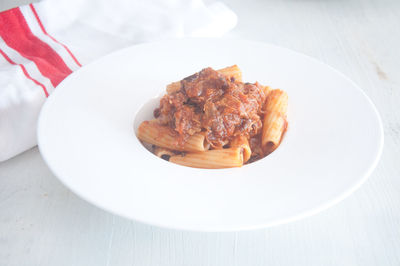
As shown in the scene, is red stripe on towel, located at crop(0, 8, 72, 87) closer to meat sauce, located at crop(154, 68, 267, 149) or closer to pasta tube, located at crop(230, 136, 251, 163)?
meat sauce, located at crop(154, 68, 267, 149)

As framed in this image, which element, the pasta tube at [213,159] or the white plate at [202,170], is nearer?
the white plate at [202,170]

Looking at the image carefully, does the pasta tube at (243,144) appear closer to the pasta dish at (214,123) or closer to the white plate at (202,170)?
the pasta dish at (214,123)

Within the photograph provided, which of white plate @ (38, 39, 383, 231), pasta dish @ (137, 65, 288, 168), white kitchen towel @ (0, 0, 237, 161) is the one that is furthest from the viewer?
white kitchen towel @ (0, 0, 237, 161)

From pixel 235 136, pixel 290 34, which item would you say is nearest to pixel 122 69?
pixel 235 136

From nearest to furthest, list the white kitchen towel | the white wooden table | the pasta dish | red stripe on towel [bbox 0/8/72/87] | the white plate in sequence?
the white plate
the white wooden table
the pasta dish
the white kitchen towel
red stripe on towel [bbox 0/8/72/87]

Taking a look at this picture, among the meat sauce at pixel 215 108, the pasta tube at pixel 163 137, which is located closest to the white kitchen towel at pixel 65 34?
the pasta tube at pixel 163 137

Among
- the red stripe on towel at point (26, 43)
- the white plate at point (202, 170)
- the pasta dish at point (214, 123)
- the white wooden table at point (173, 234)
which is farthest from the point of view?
the red stripe on towel at point (26, 43)

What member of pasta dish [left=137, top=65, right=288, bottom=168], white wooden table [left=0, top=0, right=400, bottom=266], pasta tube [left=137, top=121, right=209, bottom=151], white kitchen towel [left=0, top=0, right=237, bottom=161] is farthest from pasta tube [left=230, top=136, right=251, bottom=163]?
white kitchen towel [left=0, top=0, right=237, bottom=161]

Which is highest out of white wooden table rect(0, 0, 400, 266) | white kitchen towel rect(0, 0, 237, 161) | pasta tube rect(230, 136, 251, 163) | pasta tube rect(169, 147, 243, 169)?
white kitchen towel rect(0, 0, 237, 161)
